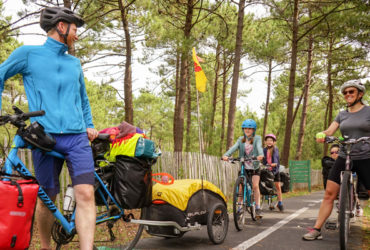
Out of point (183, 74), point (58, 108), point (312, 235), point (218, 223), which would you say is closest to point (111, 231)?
point (58, 108)

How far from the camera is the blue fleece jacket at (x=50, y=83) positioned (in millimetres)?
3164

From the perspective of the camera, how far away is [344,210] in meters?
4.79

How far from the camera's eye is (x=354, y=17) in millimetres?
18109

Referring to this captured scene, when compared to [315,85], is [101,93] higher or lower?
lower

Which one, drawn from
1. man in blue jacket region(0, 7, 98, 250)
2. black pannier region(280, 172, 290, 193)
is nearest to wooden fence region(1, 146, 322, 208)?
black pannier region(280, 172, 290, 193)

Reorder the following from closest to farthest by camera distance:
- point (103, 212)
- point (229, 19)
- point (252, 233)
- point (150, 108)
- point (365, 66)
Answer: point (103, 212) < point (252, 233) < point (229, 19) < point (365, 66) < point (150, 108)

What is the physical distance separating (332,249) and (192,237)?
6.56ft

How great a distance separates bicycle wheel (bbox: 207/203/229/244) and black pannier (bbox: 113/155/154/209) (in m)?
1.56

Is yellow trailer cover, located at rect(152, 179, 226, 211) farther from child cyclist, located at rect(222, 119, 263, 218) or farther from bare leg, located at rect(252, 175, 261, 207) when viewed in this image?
bare leg, located at rect(252, 175, 261, 207)

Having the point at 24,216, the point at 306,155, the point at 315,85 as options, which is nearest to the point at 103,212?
the point at 24,216

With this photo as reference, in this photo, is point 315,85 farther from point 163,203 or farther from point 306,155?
point 163,203

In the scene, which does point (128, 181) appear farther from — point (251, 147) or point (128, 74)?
point (128, 74)

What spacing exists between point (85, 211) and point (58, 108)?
0.89 m

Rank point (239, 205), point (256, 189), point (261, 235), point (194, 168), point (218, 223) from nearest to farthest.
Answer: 1. point (218, 223)
2. point (261, 235)
3. point (239, 205)
4. point (256, 189)
5. point (194, 168)
